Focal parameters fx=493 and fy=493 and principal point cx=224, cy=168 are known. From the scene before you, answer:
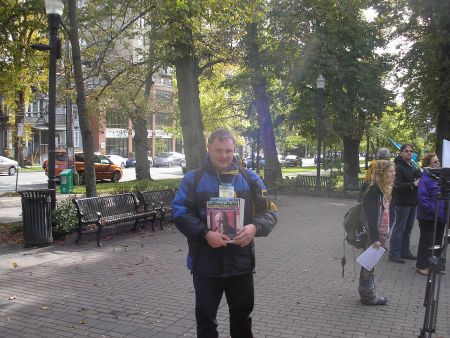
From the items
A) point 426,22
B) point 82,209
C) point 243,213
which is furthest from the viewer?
point 426,22

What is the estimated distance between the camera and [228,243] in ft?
10.8

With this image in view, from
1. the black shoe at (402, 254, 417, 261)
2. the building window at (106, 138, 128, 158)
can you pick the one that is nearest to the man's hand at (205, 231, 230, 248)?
the black shoe at (402, 254, 417, 261)

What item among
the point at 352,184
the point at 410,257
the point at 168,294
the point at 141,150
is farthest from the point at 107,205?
the point at 141,150

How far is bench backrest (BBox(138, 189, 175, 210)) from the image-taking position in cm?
1103

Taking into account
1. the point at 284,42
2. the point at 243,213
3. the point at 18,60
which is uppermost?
the point at 284,42

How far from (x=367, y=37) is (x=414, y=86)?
3.25 metres

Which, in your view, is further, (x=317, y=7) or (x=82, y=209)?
(x=317, y=7)

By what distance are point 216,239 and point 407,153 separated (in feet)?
17.7

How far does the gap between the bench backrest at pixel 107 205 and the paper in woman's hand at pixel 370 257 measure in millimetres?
5551

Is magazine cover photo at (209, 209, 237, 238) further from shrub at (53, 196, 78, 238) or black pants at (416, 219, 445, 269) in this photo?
shrub at (53, 196, 78, 238)

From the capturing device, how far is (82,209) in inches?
366

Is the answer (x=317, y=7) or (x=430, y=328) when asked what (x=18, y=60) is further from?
(x=430, y=328)

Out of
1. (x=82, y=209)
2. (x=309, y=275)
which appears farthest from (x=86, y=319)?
(x=82, y=209)

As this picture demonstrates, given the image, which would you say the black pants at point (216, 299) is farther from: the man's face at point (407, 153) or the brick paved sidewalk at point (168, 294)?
the man's face at point (407, 153)
